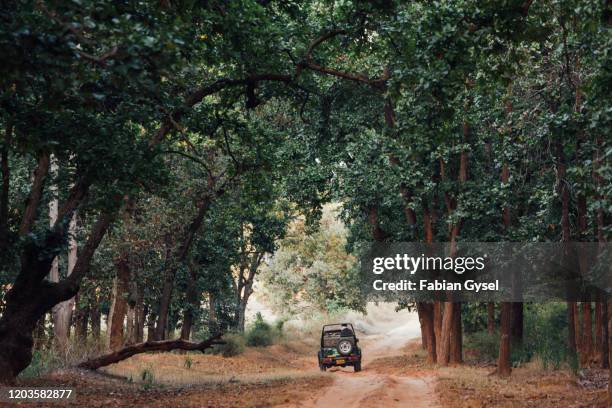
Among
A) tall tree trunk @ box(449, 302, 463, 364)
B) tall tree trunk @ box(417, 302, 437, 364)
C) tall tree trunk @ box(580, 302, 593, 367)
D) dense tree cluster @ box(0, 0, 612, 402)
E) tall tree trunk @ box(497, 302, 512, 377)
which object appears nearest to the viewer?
dense tree cluster @ box(0, 0, 612, 402)

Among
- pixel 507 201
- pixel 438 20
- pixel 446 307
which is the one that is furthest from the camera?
pixel 446 307

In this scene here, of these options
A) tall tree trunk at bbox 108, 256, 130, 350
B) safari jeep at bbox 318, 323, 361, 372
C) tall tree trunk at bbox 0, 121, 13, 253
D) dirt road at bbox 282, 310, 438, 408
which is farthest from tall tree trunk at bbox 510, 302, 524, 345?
tall tree trunk at bbox 0, 121, 13, 253

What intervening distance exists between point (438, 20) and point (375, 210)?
18.0 m

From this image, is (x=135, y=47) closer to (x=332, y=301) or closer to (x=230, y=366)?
(x=230, y=366)

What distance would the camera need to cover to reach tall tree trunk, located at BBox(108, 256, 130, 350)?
25.1 m

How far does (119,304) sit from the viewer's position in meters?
25.5

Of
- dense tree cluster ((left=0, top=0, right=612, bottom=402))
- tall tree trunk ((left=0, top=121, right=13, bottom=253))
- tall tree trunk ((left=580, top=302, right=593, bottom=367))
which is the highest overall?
dense tree cluster ((left=0, top=0, right=612, bottom=402))

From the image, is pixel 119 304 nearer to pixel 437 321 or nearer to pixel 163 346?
pixel 163 346

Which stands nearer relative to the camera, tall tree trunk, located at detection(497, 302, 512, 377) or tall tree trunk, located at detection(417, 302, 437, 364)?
tall tree trunk, located at detection(497, 302, 512, 377)

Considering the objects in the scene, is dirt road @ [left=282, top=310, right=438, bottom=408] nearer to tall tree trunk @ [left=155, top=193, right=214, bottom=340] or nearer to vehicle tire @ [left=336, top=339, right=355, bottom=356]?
vehicle tire @ [left=336, top=339, right=355, bottom=356]

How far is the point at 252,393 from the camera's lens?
15.0 m

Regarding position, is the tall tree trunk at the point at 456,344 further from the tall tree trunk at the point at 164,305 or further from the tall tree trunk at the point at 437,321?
the tall tree trunk at the point at 164,305

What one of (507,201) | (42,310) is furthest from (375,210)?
(42,310)

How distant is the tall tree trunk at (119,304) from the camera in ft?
82.4
